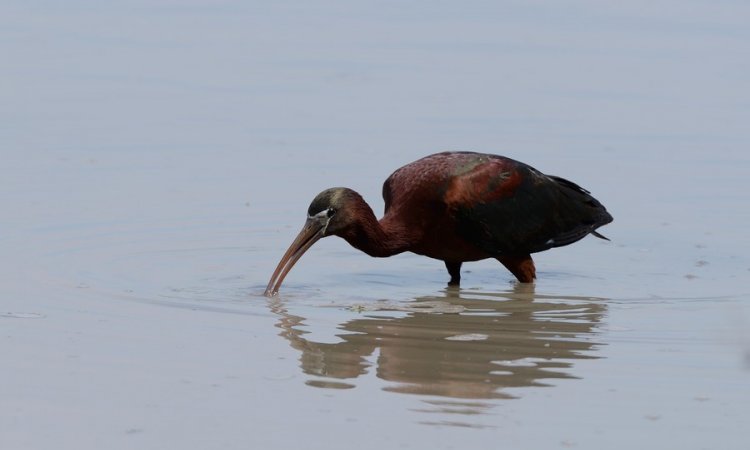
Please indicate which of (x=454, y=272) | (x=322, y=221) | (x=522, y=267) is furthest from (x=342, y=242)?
(x=322, y=221)

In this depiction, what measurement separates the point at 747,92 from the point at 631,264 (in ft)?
18.1

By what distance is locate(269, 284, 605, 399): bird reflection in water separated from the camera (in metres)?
7.20

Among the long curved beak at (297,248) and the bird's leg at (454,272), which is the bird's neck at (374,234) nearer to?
the long curved beak at (297,248)

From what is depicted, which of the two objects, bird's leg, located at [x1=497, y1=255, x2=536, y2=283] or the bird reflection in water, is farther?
bird's leg, located at [x1=497, y1=255, x2=536, y2=283]

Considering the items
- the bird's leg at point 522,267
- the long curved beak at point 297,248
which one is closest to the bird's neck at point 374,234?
the long curved beak at point 297,248

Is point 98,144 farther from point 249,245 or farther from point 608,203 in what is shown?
point 608,203

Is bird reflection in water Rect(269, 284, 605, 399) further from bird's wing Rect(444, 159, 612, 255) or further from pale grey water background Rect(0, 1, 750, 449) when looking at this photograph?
bird's wing Rect(444, 159, 612, 255)

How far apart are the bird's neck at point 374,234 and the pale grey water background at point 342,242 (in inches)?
11.2

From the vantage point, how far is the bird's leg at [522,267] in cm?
1004

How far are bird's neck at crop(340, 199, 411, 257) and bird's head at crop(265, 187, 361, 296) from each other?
0.18 ft

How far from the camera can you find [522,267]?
10047 millimetres

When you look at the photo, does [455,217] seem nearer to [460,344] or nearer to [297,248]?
[297,248]

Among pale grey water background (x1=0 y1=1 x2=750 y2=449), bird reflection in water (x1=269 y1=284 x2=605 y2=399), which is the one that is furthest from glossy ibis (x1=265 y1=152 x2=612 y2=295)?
bird reflection in water (x1=269 y1=284 x2=605 y2=399)

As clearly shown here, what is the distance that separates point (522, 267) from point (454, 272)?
43cm
